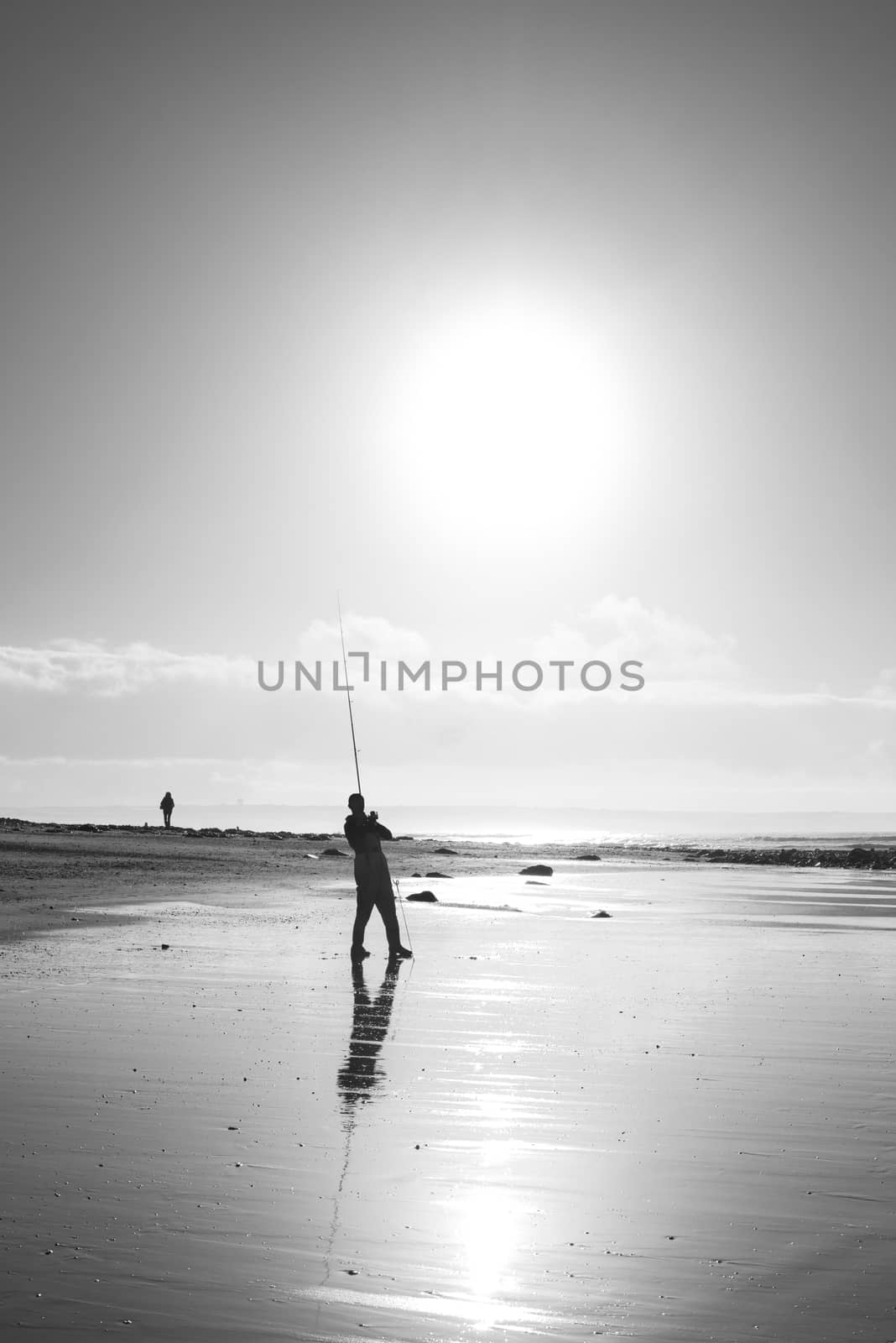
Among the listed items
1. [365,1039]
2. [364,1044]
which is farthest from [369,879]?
[364,1044]

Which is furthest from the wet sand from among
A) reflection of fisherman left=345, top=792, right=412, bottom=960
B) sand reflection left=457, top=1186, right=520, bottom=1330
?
reflection of fisherman left=345, top=792, right=412, bottom=960

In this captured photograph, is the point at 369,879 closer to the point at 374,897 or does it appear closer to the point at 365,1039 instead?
the point at 374,897

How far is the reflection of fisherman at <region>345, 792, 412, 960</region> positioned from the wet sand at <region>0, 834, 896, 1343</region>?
0.53m

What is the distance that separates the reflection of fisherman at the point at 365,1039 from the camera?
8.40m

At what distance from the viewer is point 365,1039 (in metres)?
10.4

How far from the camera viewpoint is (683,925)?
23.1 metres

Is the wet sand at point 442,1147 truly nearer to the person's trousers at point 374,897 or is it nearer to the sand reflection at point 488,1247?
the sand reflection at point 488,1247

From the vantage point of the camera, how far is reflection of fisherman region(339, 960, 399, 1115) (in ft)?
27.6

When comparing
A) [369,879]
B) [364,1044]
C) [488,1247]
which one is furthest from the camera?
[369,879]

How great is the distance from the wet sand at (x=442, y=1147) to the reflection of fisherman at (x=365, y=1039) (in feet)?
0.17

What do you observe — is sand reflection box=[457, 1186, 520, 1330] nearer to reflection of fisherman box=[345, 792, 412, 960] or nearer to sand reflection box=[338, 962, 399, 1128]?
sand reflection box=[338, 962, 399, 1128]

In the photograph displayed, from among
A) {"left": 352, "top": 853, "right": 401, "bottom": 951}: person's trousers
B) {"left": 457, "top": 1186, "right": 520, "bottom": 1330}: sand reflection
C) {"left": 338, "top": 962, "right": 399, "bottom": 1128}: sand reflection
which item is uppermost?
{"left": 352, "top": 853, "right": 401, "bottom": 951}: person's trousers

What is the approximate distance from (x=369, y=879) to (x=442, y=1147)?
9.89m

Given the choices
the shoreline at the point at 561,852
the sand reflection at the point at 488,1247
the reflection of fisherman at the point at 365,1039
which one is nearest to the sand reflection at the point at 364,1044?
the reflection of fisherman at the point at 365,1039
